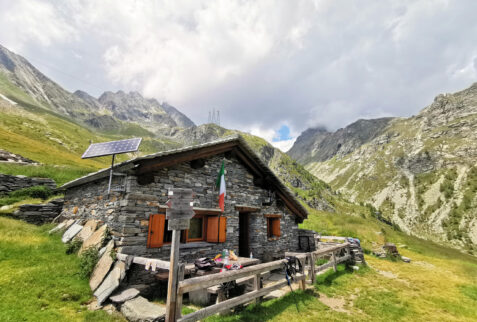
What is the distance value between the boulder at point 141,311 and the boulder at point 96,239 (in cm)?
258

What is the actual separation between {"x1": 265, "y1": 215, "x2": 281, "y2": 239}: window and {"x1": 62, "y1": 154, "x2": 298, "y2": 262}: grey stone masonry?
0.23m

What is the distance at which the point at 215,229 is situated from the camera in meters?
8.52

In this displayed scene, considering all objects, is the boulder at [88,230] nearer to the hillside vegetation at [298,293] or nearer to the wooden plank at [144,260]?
the hillside vegetation at [298,293]

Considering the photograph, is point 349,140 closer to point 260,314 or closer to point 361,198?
point 361,198

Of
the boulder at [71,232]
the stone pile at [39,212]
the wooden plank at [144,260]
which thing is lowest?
the wooden plank at [144,260]

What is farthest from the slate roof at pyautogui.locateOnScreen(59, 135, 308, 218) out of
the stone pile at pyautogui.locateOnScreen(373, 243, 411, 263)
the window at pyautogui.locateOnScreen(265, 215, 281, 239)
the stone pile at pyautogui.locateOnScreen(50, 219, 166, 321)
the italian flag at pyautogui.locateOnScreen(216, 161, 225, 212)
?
the stone pile at pyautogui.locateOnScreen(373, 243, 411, 263)

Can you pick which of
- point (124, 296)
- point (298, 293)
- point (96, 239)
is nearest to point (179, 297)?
point (124, 296)

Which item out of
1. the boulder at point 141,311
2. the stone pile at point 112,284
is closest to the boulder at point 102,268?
the stone pile at point 112,284

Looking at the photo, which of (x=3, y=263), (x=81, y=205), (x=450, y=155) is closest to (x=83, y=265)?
(x=3, y=263)

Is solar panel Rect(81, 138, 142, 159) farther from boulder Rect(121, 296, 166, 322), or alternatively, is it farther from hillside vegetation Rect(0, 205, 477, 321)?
boulder Rect(121, 296, 166, 322)

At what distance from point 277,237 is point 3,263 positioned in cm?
1029

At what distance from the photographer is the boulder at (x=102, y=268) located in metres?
5.68

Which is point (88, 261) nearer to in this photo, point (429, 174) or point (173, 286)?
point (173, 286)

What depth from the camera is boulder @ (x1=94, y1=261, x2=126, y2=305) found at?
5.16m
